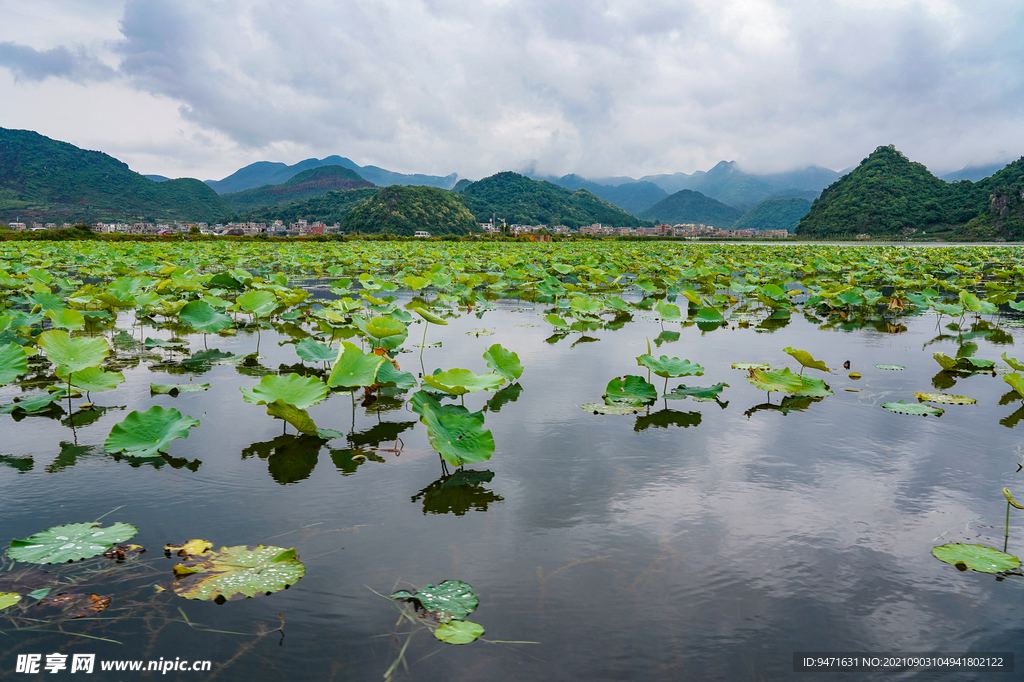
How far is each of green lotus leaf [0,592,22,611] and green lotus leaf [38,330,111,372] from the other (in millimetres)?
1956

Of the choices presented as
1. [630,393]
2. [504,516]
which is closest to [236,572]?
[504,516]

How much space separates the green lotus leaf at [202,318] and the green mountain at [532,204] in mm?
102128

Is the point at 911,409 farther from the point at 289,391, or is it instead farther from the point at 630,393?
the point at 289,391

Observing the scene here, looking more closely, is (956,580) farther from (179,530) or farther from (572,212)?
(572,212)

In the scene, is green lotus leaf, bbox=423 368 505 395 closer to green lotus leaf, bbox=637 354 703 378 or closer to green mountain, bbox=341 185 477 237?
green lotus leaf, bbox=637 354 703 378

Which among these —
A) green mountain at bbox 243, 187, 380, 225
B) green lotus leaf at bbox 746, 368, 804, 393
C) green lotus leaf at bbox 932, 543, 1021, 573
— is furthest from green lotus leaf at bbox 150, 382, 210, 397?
green mountain at bbox 243, 187, 380, 225

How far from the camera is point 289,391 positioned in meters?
2.59

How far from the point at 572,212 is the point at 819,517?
119 metres

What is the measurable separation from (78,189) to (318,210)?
4792cm

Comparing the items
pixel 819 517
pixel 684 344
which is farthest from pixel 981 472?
pixel 684 344

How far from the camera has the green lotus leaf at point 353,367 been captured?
2709 mm

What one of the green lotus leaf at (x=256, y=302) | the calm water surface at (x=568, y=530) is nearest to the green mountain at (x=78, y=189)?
the green lotus leaf at (x=256, y=302)

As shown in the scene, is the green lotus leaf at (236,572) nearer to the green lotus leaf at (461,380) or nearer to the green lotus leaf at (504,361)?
the green lotus leaf at (461,380)

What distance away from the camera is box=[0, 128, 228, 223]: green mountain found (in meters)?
95.8
